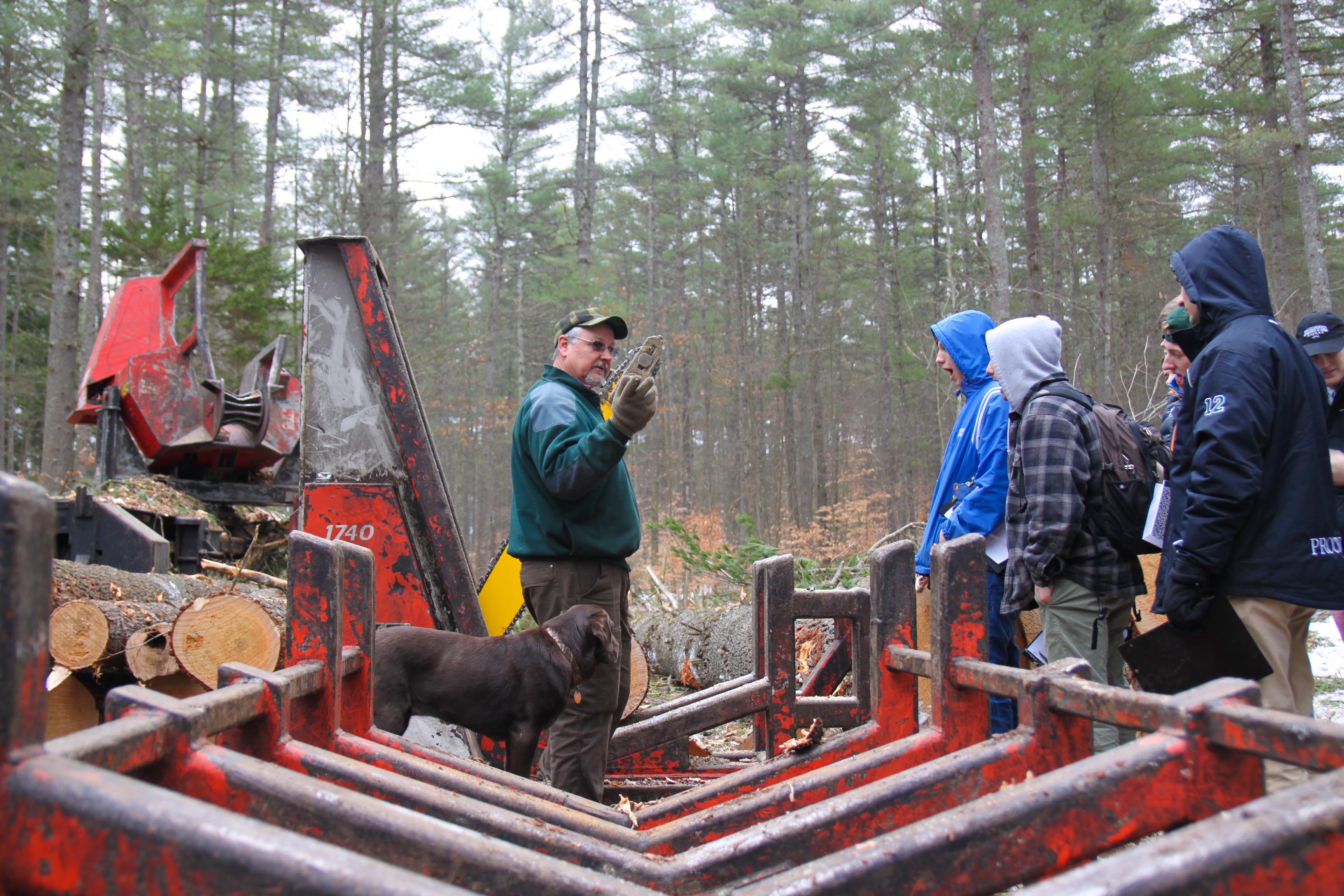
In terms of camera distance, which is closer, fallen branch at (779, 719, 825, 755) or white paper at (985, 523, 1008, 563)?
fallen branch at (779, 719, 825, 755)

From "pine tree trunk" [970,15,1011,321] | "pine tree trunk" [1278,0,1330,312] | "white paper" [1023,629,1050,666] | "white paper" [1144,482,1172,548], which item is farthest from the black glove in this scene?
"pine tree trunk" [1278,0,1330,312]

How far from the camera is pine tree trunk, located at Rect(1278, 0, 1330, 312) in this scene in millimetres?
14828

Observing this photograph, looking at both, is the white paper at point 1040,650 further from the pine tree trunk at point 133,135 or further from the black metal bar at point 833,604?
the pine tree trunk at point 133,135

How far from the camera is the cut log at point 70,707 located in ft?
16.4

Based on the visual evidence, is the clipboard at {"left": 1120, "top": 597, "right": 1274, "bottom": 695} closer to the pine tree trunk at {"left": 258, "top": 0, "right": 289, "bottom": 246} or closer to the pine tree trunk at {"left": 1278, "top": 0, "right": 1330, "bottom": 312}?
A: the pine tree trunk at {"left": 1278, "top": 0, "right": 1330, "bottom": 312}

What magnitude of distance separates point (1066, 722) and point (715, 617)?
19.3 feet

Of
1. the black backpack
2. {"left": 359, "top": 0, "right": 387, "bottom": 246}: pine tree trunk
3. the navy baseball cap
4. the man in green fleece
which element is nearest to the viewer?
the man in green fleece

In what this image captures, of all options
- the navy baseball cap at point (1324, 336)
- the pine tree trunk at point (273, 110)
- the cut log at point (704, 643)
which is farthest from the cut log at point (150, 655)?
the pine tree trunk at point (273, 110)

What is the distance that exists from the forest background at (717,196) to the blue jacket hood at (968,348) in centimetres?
893

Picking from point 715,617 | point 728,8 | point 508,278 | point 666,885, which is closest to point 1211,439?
point 666,885

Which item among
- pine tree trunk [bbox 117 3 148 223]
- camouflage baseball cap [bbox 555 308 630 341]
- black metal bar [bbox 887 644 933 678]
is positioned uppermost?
pine tree trunk [bbox 117 3 148 223]

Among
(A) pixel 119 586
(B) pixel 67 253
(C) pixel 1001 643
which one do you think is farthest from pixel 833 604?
(B) pixel 67 253

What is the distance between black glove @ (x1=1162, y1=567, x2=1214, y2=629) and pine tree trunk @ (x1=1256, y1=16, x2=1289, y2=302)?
16193mm

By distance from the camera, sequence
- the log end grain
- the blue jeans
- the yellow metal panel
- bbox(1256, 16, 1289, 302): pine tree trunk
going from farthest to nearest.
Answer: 1. bbox(1256, 16, 1289, 302): pine tree trunk
2. the yellow metal panel
3. the log end grain
4. the blue jeans
